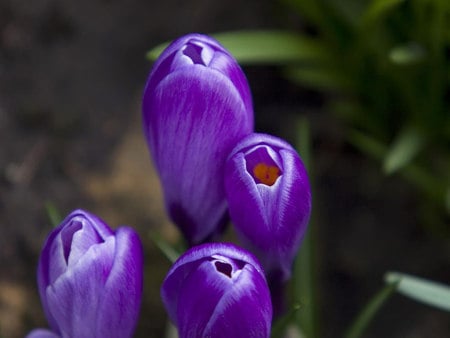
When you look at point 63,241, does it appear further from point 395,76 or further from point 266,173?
point 395,76

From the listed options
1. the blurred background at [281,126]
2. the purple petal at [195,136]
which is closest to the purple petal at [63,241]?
the purple petal at [195,136]

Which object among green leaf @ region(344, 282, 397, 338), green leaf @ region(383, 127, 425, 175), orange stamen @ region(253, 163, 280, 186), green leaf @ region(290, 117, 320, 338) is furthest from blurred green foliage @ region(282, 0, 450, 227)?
orange stamen @ region(253, 163, 280, 186)

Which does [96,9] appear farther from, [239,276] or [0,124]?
[239,276]

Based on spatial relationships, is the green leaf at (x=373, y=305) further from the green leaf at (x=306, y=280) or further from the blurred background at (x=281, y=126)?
the blurred background at (x=281, y=126)

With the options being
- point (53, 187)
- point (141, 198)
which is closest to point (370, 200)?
point (141, 198)

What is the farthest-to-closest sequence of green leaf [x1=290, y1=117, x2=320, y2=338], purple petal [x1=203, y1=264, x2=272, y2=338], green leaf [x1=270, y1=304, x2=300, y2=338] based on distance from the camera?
green leaf [x1=290, y1=117, x2=320, y2=338], green leaf [x1=270, y1=304, x2=300, y2=338], purple petal [x1=203, y1=264, x2=272, y2=338]

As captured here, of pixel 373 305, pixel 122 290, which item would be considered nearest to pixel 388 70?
pixel 373 305

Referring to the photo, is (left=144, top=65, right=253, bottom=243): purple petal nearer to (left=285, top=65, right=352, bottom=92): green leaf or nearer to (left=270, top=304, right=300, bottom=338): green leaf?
(left=270, top=304, right=300, bottom=338): green leaf
